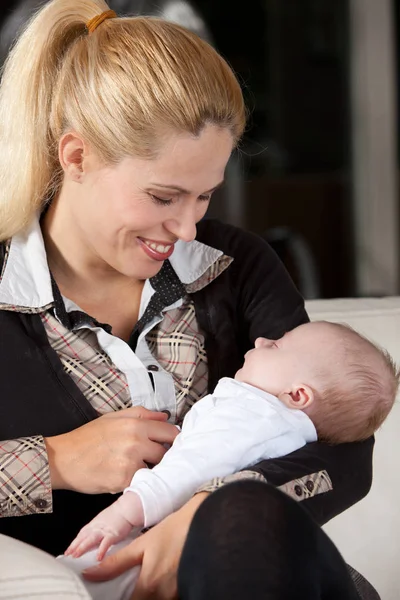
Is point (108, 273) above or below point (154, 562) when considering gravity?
above

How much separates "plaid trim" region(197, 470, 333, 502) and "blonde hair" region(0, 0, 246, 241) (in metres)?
0.53

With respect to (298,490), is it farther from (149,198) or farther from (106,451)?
(149,198)

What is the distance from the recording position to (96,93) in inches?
61.4

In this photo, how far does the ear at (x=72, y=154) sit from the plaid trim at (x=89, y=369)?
242 millimetres

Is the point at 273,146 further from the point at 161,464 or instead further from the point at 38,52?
the point at 161,464

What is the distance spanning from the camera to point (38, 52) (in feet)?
5.39

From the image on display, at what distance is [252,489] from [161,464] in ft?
0.88

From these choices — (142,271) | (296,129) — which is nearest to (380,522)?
(142,271)

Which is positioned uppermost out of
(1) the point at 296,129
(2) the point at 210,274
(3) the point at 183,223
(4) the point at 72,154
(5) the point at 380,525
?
(4) the point at 72,154

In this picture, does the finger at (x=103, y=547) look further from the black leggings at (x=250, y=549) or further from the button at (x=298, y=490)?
the button at (x=298, y=490)

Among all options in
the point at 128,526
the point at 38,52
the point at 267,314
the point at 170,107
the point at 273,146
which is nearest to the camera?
the point at 128,526

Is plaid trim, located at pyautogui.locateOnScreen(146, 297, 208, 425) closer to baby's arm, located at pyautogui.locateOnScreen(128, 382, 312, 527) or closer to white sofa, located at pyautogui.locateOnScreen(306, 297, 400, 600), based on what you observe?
baby's arm, located at pyautogui.locateOnScreen(128, 382, 312, 527)

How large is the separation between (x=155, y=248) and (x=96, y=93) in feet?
0.88

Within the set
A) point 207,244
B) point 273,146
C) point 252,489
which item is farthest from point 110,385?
point 273,146
